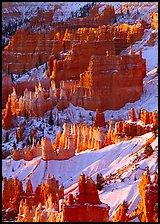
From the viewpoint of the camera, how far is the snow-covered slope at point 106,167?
68.9 feet

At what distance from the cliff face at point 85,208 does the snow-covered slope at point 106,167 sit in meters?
0.58

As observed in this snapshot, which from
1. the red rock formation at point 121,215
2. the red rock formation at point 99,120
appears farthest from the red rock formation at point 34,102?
the red rock formation at point 121,215

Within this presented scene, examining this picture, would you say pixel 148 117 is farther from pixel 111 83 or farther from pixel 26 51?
pixel 26 51

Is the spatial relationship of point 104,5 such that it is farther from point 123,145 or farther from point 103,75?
point 123,145

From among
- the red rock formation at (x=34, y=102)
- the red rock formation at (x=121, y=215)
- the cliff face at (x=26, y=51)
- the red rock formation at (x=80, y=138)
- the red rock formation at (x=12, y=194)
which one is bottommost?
the red rock formation at (x=12, y=194)

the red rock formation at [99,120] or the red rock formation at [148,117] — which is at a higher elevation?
the red rock formation at [148,117]

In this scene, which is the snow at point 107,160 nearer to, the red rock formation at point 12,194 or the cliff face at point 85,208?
the cliff face at point 85,208

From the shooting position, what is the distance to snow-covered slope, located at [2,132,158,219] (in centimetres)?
2102

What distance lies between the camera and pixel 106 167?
2477 cm

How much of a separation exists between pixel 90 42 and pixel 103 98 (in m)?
4.99

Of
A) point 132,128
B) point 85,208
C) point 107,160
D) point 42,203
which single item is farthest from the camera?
point 132,128

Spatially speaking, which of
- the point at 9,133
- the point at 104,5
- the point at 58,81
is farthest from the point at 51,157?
the point at 104,5

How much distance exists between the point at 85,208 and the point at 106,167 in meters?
5.88

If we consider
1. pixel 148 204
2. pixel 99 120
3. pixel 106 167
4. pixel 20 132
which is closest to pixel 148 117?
pixel 99 120
